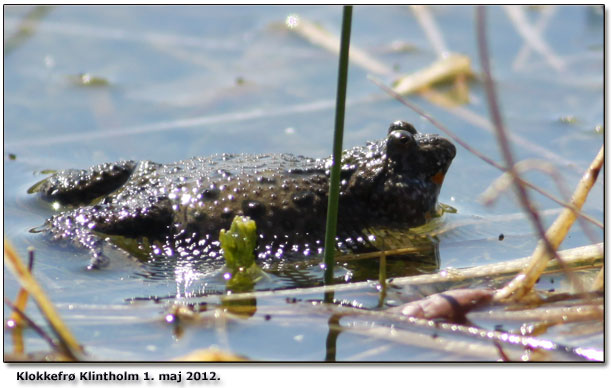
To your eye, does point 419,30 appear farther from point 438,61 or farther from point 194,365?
point 194,365

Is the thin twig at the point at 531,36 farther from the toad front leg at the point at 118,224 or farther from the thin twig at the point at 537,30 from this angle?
the toad front leg at the point at 118,224

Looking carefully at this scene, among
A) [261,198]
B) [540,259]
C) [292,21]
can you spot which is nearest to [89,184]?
[261,198]

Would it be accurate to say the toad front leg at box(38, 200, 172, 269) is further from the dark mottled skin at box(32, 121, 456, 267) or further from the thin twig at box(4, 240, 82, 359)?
the thin twig at box(4, 240, 82, 359)

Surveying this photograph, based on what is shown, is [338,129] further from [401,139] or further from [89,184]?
[89,184]

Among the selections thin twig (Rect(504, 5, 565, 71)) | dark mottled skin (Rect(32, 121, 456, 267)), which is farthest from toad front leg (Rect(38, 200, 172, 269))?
thin twig (Rect(504, 5, 565, 71))

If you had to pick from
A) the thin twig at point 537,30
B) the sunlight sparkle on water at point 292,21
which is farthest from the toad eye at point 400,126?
→ the sunlight sparkle on water at point 292,21
